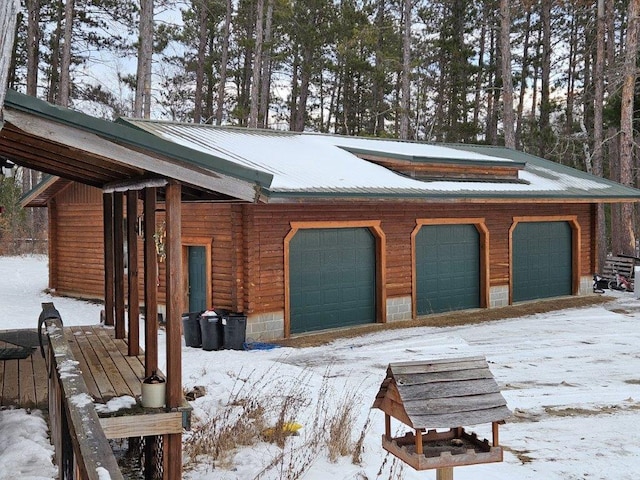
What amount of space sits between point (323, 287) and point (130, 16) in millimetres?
20444

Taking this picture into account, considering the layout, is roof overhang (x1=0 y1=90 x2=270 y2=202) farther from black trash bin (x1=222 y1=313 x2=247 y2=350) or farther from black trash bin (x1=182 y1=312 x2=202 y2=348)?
black trash bin (x1=182 y1=312 x2=202 y2=348)

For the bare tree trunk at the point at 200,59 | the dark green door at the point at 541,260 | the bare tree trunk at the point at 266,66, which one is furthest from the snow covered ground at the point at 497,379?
the bare tree trunk at the point at 200,59

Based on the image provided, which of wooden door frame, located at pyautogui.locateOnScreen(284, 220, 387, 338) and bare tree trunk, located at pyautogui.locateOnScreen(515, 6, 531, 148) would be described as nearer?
wooden door frame, located at pyautogui.locateOnScreen(284, 220, 387, 338)

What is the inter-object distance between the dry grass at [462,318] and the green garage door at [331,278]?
0.98 feet

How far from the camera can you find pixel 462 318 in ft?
46.7

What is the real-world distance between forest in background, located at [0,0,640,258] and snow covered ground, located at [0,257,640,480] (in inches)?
528

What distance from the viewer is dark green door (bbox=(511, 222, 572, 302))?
1647 centimetres

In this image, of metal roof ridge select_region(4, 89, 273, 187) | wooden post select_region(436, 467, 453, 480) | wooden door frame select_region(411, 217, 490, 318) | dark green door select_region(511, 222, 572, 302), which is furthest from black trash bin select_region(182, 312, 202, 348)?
dark green door select_region(511, 222, 572, 302)

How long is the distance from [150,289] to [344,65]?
2684 cm

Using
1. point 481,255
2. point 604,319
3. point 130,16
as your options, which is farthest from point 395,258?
point 130,16

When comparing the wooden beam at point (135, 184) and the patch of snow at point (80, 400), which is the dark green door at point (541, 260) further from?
the patch of snow at point (80, 400)

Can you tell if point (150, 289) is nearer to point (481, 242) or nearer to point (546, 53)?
point (481, 242)

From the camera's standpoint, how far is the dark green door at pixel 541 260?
16469mm

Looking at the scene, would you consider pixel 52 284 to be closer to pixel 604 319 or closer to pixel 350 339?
pixel 350 339
